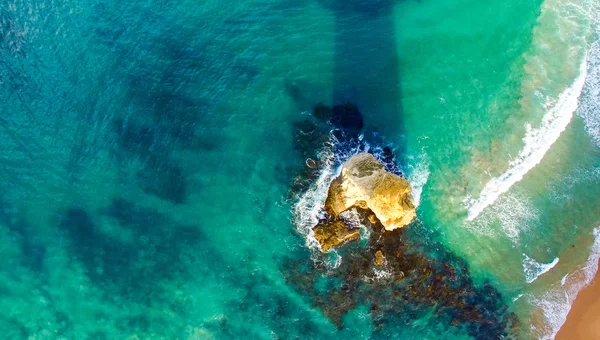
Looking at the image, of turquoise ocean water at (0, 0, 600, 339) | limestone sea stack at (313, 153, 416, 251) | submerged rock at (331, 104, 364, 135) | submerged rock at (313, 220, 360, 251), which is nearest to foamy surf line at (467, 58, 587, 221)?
turquoise ocean water at (0, 0, 600, 339)

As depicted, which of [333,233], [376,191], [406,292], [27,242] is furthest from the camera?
[27,242]

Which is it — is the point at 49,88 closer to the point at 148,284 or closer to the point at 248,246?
the point at 148,284

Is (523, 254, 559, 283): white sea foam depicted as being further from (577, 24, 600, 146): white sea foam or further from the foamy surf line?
(577, 24, 600, 146): white sea foam

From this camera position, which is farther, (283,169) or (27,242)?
(27,242)

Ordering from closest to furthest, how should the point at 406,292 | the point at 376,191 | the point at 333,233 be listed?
the point at 376,191 < the point at 333,233 < the point at 406,292

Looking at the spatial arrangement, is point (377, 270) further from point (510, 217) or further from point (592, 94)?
point (592, 94)

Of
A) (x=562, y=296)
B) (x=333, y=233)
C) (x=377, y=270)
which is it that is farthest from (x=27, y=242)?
(x=562, y=296)

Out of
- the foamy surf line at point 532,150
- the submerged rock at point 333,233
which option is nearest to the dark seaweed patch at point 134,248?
the submerged rock at point 333,233

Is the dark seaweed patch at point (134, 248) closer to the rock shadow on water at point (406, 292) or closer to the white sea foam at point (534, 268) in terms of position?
the rock shadow on water at point (406, 292)
